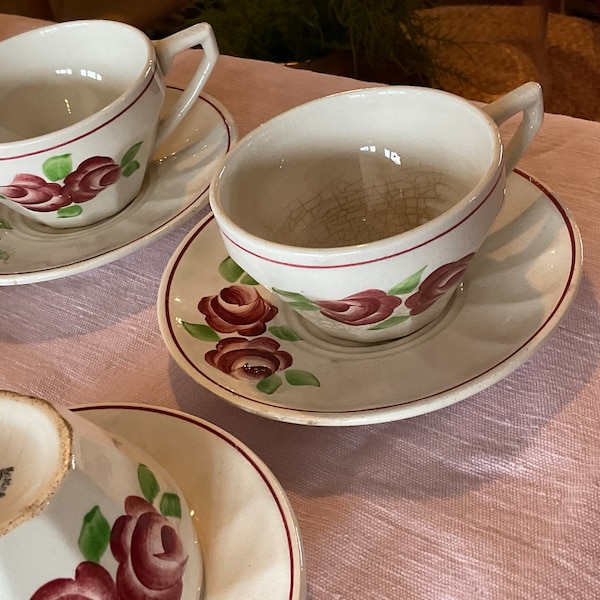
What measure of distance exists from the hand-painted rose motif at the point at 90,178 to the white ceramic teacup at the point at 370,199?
124mm

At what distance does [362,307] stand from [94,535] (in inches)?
6.3

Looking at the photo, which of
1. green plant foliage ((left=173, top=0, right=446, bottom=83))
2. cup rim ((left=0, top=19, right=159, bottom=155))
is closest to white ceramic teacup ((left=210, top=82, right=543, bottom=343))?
cup rim ((left=0, top=19, right=159, bottom=155))

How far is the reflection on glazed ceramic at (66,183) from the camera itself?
1.57 feet

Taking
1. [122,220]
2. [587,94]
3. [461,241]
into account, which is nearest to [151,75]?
[122,220]

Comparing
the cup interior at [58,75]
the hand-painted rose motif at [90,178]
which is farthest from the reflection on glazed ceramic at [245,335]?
the cup interior at [58,75]

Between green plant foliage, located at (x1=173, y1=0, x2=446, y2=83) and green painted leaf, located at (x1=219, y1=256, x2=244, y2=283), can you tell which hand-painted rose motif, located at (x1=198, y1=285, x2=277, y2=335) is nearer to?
green painted leaf, located at (x1=219, y1=256, x2=244, y2=283)

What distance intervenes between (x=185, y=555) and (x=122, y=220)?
0.96 ft

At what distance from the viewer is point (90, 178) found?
0.49m

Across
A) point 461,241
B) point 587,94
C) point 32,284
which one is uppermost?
point 461,241

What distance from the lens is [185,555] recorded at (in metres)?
0.29

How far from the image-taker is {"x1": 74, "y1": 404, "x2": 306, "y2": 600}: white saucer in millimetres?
287

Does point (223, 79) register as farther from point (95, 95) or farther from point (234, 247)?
point (234, 247)

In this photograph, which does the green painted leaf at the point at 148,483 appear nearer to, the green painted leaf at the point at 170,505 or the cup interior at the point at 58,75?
the green painted leaf at the point at 170,505

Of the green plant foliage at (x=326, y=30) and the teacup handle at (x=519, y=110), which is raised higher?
the teacup handle at (x=519, y=110)
